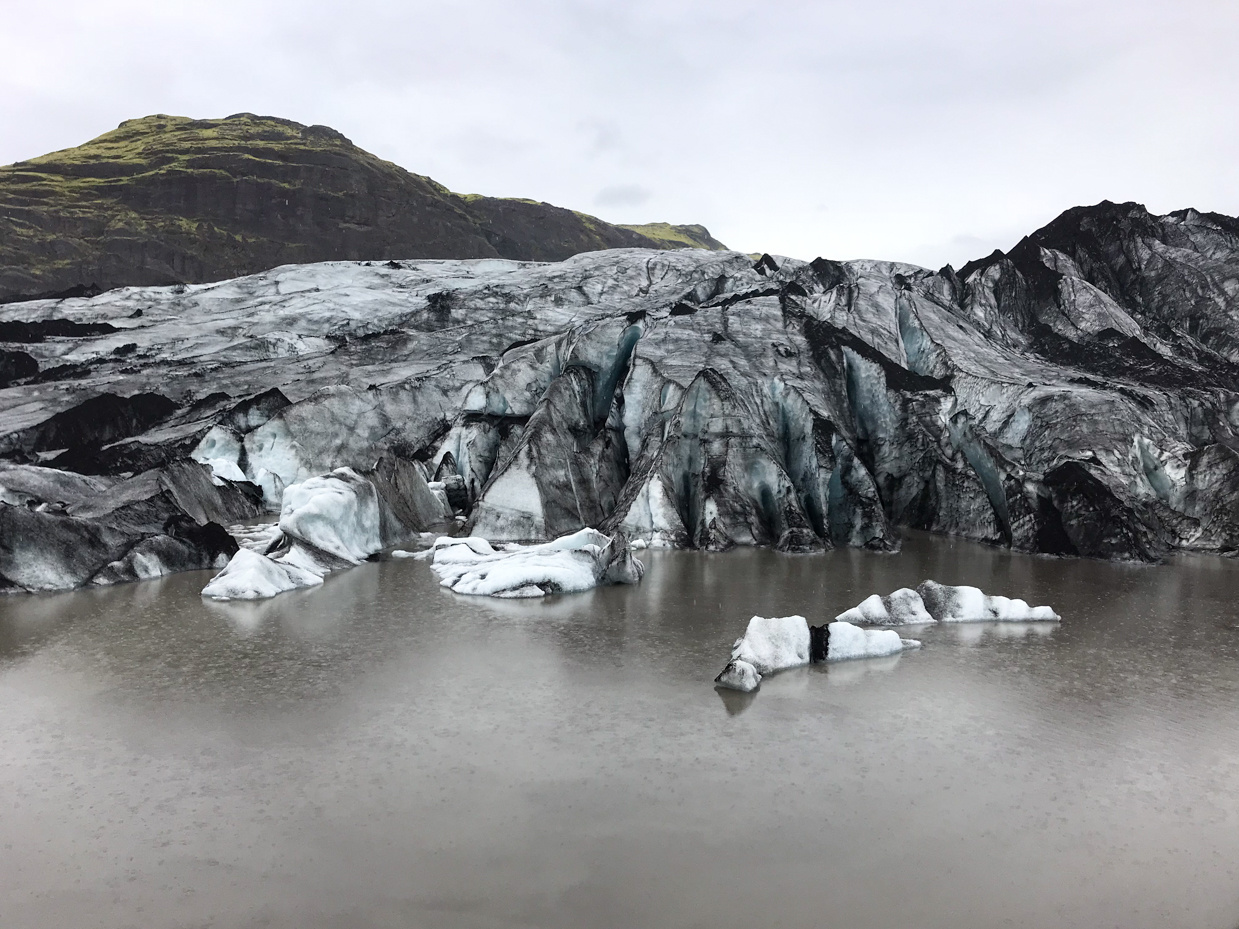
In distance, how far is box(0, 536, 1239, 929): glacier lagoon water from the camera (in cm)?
542

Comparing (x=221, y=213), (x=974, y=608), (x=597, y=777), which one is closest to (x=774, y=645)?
(x=597, y=777)

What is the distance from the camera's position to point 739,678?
31.0 feet

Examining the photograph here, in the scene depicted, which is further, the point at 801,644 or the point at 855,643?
the point at 855,643

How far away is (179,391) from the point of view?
2847 cm

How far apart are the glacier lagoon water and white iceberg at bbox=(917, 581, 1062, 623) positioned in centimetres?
44

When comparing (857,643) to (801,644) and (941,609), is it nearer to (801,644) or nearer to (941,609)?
(801,644)

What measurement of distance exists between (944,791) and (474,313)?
3160 centimetres

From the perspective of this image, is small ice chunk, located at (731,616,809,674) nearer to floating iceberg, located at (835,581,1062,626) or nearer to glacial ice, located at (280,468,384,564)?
floating iceberg, located at (835,581,1062,626)

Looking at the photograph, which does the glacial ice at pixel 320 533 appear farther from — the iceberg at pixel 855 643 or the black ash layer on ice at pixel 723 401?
the iceberg at pixel 855 643

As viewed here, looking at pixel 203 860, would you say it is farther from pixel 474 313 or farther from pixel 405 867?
pixel 474 313

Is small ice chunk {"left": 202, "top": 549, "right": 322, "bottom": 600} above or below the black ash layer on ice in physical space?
below

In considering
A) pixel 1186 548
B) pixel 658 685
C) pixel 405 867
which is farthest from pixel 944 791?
pixel 1186 548

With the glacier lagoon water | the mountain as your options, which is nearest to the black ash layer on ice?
the glacier lagoon water

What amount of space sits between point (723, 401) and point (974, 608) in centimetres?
977
